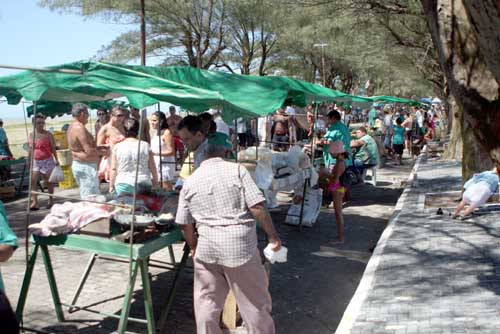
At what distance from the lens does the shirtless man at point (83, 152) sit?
7.61m

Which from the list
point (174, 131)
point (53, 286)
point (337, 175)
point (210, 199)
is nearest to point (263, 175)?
point (337, 175)

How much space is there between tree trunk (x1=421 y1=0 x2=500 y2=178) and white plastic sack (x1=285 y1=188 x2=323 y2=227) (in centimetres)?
590

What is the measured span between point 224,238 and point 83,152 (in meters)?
4.30

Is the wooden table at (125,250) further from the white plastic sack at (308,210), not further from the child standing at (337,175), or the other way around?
the white plastic sack at (308,210)

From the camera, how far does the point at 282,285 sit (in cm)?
650

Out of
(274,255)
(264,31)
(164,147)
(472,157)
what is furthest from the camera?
(264,31)

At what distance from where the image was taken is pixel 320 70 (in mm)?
45875

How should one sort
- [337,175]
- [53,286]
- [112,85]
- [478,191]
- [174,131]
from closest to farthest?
[112,85]
[53,286]
[337,175]
[478,191]
[174,131]

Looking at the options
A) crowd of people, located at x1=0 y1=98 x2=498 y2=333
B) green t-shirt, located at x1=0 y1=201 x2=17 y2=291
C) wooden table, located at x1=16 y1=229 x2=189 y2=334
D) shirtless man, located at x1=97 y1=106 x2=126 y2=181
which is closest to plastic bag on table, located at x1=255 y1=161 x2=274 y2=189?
crowd of people, located at x1=0 y1=98 x2=498 y2=333

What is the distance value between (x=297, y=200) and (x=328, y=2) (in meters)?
7.18

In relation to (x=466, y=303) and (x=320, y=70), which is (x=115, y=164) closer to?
(x=466, y=303)

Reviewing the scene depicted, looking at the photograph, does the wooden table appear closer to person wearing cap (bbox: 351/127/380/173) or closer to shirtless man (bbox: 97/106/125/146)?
shirtless man (bbox: 97/106/125/146)

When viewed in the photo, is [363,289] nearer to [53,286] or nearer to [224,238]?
[224,238]

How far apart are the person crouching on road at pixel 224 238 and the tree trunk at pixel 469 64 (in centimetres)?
144
